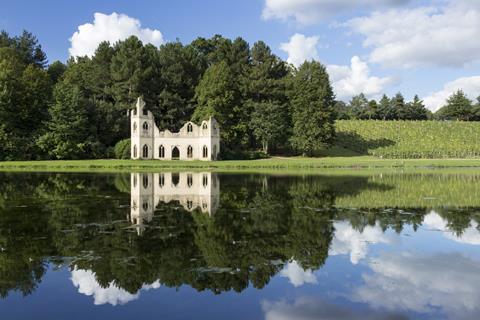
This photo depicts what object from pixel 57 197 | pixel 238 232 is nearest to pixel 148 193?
pixel 57 197

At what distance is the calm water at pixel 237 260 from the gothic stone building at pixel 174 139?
41091mm

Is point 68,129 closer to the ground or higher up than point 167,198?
Answer: higher up

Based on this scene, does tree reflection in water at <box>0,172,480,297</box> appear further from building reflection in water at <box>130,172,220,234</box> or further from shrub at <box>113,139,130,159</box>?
shrub at <box>113,139,130,159</box>

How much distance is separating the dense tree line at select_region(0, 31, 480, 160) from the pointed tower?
1.58 m

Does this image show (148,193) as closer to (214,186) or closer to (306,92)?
(214,186)

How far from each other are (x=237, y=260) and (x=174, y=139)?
52499 mm

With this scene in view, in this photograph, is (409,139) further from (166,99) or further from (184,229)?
(184,229)

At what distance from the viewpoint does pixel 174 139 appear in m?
62.1

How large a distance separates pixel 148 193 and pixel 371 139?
66.6m

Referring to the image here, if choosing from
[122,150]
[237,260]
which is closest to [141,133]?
[122,150]

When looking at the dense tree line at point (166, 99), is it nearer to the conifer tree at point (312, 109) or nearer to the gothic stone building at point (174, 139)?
the conifer tree at point (312, 109)

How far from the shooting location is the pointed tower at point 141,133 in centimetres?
6019

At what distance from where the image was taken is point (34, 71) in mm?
66500

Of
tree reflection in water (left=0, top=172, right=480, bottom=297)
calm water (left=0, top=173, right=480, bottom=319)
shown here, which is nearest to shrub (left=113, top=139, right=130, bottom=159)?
tree reflection in water (left=0, top=172, right=480, bottom=297)
